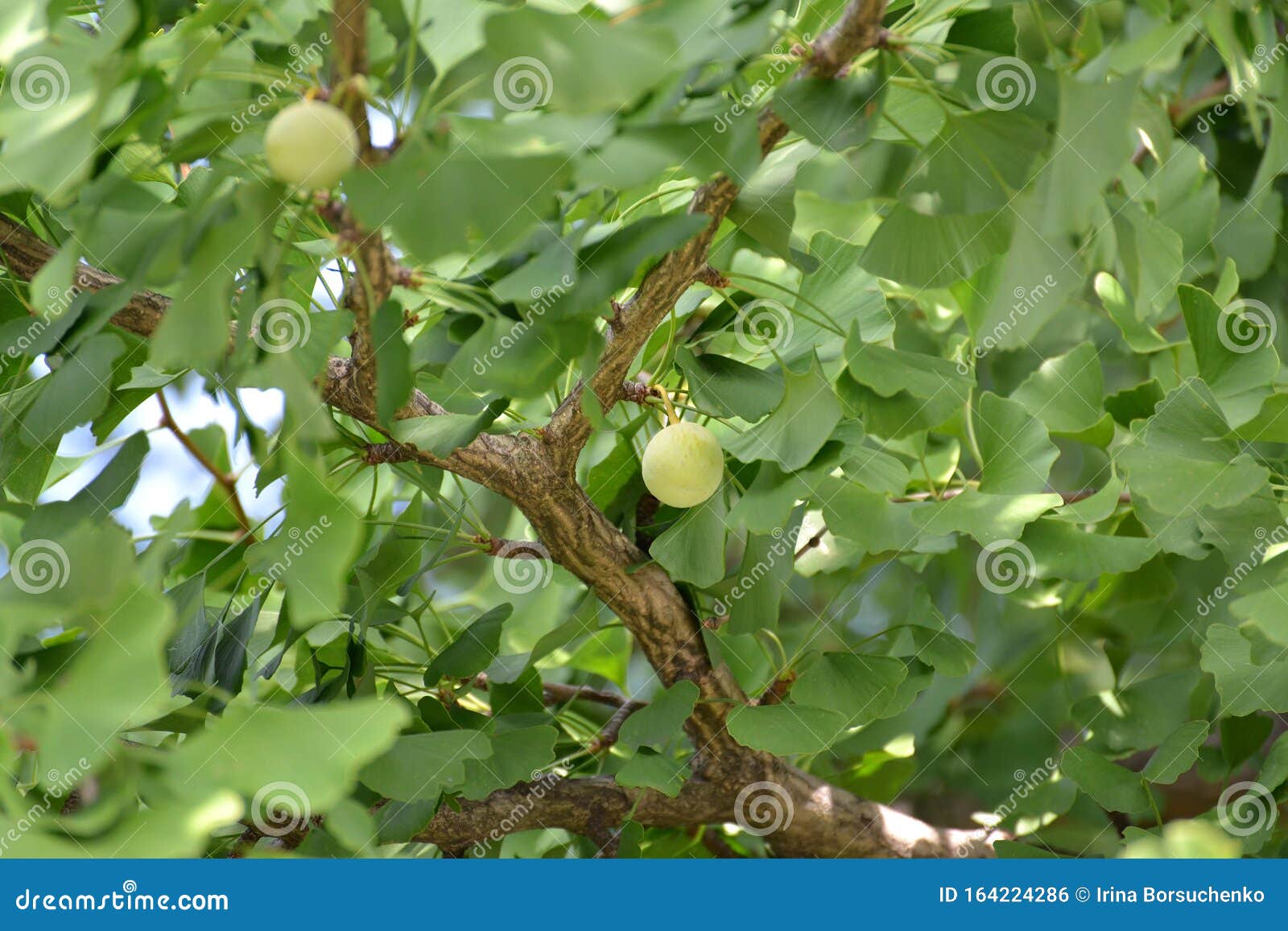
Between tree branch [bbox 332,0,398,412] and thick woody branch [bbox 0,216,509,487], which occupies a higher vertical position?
tree branch [bbox 332,0,398,412]

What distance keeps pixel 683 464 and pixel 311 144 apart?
0.74 feet

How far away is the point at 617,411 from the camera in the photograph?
0.67m

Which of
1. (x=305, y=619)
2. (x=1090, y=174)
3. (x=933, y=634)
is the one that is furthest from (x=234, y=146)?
(x=933, y=634)

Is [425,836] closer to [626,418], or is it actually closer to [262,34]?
[626,418]

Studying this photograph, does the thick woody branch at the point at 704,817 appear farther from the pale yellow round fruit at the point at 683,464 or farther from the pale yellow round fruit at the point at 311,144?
the pale yellow round fruit at the point at 311,144

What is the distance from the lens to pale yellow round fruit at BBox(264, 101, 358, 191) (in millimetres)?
365

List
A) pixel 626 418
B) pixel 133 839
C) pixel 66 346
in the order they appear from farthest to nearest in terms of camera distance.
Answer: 1. pixel 626 418
2. pixel 66 346
3. pixel 133 839

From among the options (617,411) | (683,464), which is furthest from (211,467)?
(683,464)

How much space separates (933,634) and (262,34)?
428mm

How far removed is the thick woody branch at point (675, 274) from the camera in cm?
42

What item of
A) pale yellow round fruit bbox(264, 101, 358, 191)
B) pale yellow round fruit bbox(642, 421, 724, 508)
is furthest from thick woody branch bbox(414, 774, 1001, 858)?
pale yellow round fruit bbox(264, 101, 358, 191)

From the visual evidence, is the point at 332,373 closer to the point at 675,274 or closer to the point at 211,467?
the point at 675,274

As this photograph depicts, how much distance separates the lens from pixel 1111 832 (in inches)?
28.3

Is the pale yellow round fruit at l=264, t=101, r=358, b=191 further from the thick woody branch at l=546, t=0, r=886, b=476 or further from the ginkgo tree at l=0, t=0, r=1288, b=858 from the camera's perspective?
the thick woody branch at l=546, t=0, r=886, b=476
